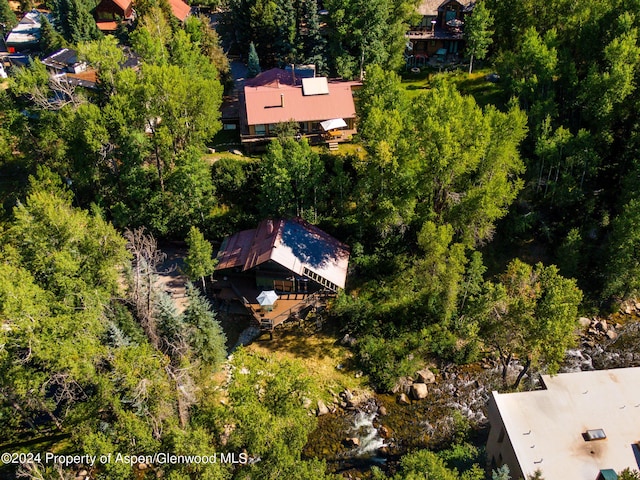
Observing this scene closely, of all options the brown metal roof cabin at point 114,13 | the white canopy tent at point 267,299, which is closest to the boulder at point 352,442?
the white canopy tent at point 267,299

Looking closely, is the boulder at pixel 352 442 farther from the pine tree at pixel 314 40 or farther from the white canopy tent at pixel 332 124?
the pine tree at pixel 314 40

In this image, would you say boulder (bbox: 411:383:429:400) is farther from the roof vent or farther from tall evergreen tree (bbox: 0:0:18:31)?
tall evergreen tree (bbox: 0:0:18:31)

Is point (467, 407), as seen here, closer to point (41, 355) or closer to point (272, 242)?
point (272, 242)

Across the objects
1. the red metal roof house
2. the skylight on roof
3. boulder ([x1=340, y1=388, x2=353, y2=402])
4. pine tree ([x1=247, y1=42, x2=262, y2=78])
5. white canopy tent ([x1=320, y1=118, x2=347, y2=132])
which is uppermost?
pine tree ([x1=247, y1=42, x2=262, y2=78])

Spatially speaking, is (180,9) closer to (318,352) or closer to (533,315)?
(318,352)

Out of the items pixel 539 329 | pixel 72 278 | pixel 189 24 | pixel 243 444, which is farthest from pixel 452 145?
pixel 189 24

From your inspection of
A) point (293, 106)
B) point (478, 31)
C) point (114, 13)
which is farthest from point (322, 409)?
point (114, 13)

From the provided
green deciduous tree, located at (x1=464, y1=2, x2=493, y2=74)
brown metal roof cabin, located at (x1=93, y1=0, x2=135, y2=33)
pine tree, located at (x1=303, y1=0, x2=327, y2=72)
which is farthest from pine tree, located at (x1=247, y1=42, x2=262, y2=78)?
brown metal roof cabin, located at (x1=93, y1=0, x2=135, y2=33)
